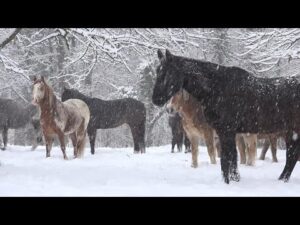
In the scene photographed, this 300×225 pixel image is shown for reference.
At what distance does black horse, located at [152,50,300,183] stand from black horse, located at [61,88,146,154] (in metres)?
7.55

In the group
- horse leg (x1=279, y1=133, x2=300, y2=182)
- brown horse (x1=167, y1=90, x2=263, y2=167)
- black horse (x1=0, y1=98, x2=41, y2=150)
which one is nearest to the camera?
horse leg (x1=279, y1=133, x2=300, y2=182)

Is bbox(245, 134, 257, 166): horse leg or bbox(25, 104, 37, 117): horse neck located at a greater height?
bbox(25, 104, 37, 117): horse neck

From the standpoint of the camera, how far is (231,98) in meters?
6.62

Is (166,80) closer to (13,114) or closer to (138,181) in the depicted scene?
(138,181)

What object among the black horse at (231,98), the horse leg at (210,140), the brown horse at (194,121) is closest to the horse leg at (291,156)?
the black horse at (231,98)

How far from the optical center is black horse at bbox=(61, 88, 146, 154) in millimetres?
14219

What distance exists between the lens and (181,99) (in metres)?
9.20

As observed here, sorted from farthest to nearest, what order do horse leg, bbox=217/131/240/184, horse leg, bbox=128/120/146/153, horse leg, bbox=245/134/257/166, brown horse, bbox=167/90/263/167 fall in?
horse leg, bbox=128/120/146/153
horse leg, bbox=245/134/257/166
brown horse, bbox=167/90/263/167
horse leg, bbox=217/131/240/184

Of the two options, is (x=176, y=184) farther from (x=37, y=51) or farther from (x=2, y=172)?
(x=37, y=51)

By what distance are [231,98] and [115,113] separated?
316 inches

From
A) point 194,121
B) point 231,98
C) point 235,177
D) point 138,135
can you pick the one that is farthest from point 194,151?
point 138,135

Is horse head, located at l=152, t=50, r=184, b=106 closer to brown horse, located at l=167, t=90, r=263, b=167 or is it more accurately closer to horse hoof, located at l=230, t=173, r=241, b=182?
horse hoof, located at l=230, t=173, r=241, b=182

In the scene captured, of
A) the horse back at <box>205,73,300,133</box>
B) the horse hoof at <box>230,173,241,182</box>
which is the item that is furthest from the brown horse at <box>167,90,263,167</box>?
the horse back at <box>205,73,300,133</box>
